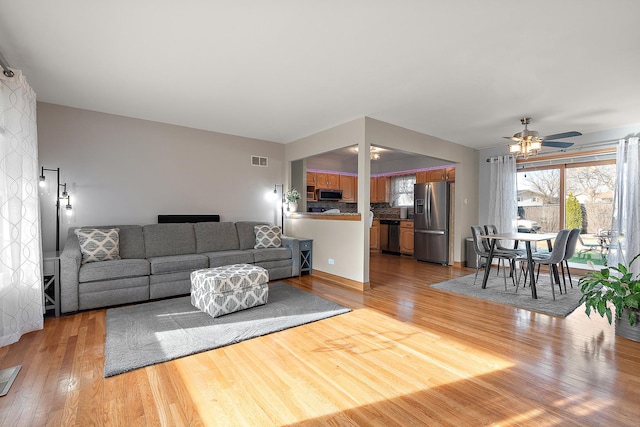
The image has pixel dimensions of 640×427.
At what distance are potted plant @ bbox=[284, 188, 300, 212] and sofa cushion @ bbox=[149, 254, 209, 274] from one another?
2031 millimetres

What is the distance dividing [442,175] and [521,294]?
140 inches

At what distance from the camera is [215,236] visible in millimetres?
4809

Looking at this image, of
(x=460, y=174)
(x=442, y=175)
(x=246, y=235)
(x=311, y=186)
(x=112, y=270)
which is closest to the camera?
(x=112, y=270)

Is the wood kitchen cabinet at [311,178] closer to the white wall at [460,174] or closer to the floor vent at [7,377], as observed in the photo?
the white wall at [460,174]

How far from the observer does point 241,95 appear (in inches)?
140

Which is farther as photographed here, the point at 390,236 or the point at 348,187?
the point at 348,187

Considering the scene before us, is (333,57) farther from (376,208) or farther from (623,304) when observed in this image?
(376,208)

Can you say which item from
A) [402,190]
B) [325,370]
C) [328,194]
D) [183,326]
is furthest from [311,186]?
[325,370]

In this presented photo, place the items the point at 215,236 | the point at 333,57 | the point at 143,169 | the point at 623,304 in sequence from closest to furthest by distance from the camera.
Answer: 1. the point at 333,57
2. the point at 623,304
3. the point at 143,169
4. the point at 215,236

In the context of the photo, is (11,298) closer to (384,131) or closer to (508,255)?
(384,131)

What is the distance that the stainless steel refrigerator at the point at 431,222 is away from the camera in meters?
6.43

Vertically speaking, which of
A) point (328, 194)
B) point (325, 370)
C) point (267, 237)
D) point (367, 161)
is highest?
point (367, 161)

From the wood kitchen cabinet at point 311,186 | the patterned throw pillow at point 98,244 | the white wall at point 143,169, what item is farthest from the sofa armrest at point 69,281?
the wood kitchen cabinet at point 311,186

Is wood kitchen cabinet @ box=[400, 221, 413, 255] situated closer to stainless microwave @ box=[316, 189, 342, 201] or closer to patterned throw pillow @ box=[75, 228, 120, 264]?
stainless microwave @ box=[316, 189, 342, 201]
